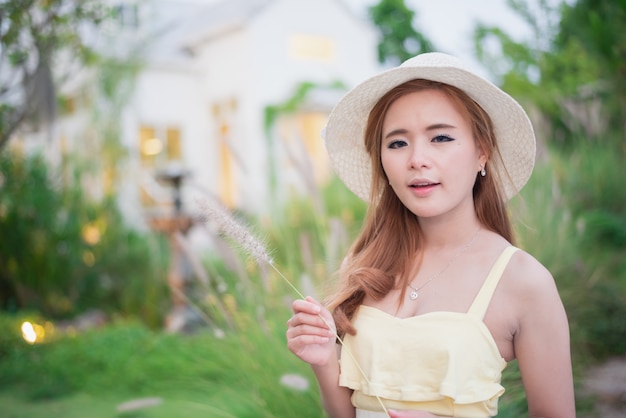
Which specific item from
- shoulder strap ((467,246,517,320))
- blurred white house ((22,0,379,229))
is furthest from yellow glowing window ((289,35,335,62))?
shoulder strap ((467,246,517,320))

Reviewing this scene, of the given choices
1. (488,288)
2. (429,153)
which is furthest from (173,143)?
(488,288)

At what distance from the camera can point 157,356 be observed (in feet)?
15.0

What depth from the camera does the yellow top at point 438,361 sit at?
5.34 ft

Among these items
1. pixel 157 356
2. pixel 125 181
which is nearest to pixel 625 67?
pixel 157 356

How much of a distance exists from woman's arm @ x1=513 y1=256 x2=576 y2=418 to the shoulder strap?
0.21 ft

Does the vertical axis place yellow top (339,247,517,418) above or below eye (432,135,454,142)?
below

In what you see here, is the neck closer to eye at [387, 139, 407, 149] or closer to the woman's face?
the woman's face

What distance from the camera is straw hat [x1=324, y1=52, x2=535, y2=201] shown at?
5.77 ft

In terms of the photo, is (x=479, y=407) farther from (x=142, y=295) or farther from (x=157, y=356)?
(x=142, y=295)

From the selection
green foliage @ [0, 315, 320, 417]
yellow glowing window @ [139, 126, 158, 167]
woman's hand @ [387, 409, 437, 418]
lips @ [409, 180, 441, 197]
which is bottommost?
green foliage @ [0, 315, 320, 417]

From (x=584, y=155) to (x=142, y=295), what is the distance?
4.93 meters

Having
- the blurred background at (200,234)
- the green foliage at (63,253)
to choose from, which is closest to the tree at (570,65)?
the blurred background at (200,234)

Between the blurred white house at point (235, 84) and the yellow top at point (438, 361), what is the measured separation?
13368mm

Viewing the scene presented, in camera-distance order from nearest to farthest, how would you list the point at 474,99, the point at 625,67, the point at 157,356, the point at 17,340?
the point at 474,99, the point at 157,356, the point at 17,340, the point at 625,67
